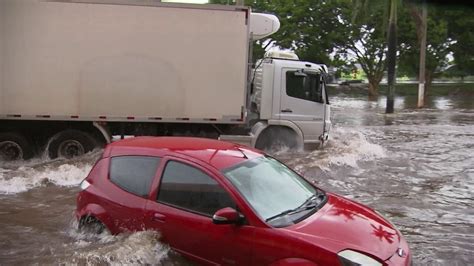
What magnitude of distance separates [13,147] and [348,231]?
9.29m

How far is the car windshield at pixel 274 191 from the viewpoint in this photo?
16.1 ft

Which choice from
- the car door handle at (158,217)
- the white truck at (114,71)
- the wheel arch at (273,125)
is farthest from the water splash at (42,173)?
the car door handle at (158,217)

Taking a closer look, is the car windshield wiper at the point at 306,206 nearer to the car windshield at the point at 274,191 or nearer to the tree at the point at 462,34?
the car windshield at the point at 274,191

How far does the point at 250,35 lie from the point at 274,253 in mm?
8374

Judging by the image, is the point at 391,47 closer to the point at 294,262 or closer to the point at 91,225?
the point at 91,225

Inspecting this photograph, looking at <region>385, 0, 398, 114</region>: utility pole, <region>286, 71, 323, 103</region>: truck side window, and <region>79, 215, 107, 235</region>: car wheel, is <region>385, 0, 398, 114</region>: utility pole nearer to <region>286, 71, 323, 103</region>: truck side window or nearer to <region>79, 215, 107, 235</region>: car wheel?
<region>286, 71, 323, 103</region>: truck side window

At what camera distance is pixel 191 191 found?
5.23 meters

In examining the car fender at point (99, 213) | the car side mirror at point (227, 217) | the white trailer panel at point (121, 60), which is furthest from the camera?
the white trailer panel at point (121, 60)

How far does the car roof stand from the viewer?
5.38m

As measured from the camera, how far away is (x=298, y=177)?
233 inches

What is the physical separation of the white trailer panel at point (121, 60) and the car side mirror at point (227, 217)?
23.6 ft

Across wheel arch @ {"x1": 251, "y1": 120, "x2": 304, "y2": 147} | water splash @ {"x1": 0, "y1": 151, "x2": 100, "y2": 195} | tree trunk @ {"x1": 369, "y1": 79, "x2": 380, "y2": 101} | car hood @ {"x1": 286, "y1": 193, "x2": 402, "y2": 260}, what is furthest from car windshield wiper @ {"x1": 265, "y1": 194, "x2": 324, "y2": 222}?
tree trunk @ {"x1": 369, "y1": 79, "x2": 380, "y2": 101}

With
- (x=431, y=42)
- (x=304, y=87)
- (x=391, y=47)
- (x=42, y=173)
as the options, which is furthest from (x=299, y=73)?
(x=431, y=42)

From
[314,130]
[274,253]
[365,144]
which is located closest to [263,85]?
[314,130]
